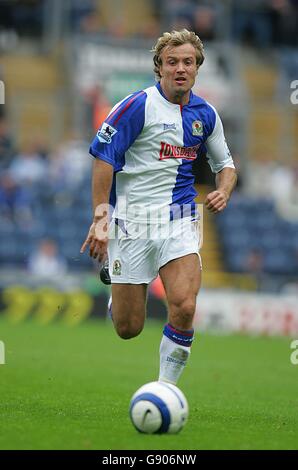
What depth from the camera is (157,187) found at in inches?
340

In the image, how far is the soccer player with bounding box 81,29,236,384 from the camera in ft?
27.5

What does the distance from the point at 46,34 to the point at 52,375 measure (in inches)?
699

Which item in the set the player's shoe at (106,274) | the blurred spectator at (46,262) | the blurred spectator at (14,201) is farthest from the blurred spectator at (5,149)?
the player's shoe at (106,274)

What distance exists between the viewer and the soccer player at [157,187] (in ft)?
27.5

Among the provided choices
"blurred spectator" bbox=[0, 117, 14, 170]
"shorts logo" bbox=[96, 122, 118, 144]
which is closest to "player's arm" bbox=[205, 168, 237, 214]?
"shorts logo" bbox=[96, 122, 118, 144]

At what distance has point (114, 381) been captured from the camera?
38.9ft

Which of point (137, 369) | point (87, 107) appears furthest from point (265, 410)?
point (87, 107)

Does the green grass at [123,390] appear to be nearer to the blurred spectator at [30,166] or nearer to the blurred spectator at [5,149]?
the blurred spectator at [30,166]

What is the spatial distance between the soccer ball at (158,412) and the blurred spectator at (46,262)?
15026 mm

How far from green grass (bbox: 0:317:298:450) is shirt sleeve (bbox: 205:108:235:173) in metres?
2.06

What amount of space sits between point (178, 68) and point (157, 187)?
93 cm

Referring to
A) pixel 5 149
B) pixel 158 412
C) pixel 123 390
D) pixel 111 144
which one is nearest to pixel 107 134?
pixel 111 144

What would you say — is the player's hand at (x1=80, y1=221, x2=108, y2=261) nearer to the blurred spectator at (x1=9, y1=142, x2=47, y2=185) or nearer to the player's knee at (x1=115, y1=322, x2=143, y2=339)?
the player's knee at (x1=115, y1=322, x2=143, y2=339)

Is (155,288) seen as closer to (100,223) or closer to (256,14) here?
(256,14)
